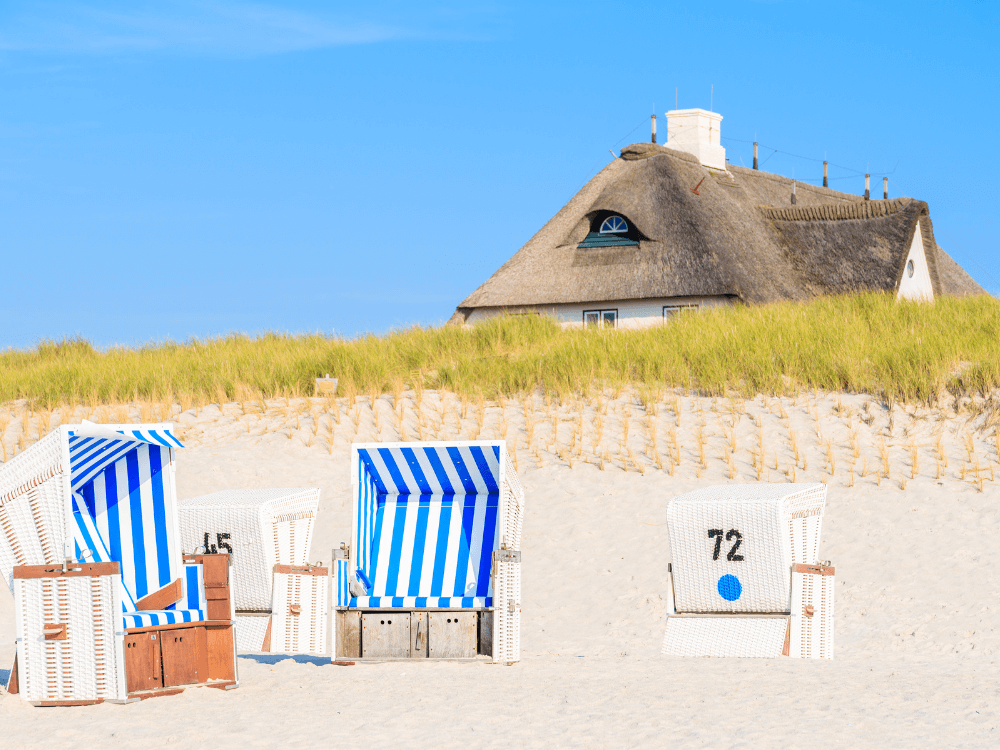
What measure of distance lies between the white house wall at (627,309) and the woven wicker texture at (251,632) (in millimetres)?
14269

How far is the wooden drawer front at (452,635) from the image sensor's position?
7.36 meters

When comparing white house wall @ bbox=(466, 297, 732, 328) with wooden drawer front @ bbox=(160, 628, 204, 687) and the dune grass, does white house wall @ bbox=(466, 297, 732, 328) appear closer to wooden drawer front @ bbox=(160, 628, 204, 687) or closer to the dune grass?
the dune grass

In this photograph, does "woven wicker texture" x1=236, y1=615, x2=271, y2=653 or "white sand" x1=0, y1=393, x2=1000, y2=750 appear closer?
"white sand" x1=0, y1=393, x2=1000, y2=750

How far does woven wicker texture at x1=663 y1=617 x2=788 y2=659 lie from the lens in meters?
7.67

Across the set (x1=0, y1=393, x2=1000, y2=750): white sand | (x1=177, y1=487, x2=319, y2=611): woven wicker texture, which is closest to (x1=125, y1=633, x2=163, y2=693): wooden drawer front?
(x1=0, y1=393, x2=1000, y2=750): white sand

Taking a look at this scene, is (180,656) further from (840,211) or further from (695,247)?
(840,211)

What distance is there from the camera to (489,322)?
1906 cm

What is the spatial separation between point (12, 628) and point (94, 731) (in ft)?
18.2

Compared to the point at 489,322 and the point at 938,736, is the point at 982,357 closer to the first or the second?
the point at 489,322

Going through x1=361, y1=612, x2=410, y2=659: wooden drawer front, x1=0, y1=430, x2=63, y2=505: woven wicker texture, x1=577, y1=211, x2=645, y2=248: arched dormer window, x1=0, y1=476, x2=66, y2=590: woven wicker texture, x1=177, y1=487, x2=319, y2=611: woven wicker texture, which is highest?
x1=577, y1=211, x2=645, y2=248: arched dormer window

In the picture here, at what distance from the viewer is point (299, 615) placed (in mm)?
8375

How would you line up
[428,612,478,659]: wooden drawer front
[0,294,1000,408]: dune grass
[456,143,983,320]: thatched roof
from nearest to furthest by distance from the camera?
[428,612,478,659]: wooden drawer front
[0,294,1000,408]: dune grass
[456,143,983,320]: thatched roof

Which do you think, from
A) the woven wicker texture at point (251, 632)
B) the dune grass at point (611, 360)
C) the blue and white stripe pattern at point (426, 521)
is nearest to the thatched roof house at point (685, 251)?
the dune grass at point (611, 360)

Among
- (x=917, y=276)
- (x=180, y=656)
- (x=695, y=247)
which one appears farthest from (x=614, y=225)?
(x=180, y=656)
